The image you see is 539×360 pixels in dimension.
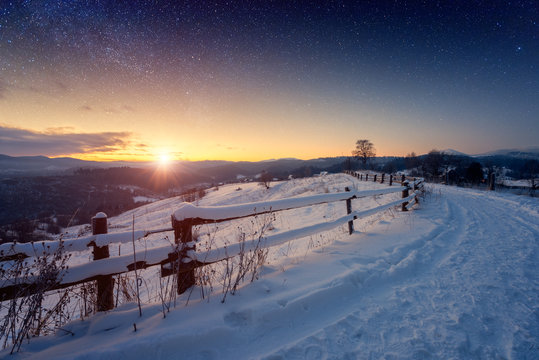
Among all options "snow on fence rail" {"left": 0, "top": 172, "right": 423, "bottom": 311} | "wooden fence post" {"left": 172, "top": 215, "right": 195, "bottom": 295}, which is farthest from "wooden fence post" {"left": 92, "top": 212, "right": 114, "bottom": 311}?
"wooden fence post" {"left": 172, "top": 215, "right": 195, "bottom": 295}

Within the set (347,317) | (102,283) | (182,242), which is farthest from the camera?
(182,242)

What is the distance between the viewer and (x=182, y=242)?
2.61 meters

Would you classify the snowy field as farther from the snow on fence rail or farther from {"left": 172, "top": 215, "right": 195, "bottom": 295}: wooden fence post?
the snow on fence rail

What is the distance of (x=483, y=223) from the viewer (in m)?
6.34

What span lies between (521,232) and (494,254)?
271 centimetres

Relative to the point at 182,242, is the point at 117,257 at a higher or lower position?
lower

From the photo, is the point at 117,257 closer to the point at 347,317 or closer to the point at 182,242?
the point at 182,242

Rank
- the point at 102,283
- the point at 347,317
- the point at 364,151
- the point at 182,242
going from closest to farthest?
the point at 347,317
the point at 102,283
the point at 182,242
the point at 364,151

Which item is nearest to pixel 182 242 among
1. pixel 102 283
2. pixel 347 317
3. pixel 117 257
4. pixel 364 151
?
pixel 117 257

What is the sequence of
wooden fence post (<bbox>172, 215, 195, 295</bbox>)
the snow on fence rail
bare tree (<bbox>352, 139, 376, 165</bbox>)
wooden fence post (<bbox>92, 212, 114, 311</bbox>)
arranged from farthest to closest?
1. bare tree (<bbox>352, 139, 376, 165</bbox>)
2. wooden fence post (<bbox>172, 215, 195, 295</bbox>)
3. wooden fence post (<bbox>92, 212, 114, 311</bbox>)
4. the snow on fence rail

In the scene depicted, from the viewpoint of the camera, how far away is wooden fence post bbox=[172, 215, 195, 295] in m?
2.58

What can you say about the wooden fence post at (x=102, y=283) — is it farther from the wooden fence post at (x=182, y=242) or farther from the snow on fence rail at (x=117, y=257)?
the wooden fence post at (x=182, y=242)

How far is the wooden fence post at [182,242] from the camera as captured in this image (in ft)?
8.46

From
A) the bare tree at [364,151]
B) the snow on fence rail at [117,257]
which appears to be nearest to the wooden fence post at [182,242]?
the snow on fence rail at [117,257]
